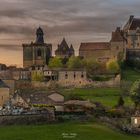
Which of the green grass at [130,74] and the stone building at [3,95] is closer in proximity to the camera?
the stone building at [3,95]

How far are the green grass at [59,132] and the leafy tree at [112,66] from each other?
66306 millimetres

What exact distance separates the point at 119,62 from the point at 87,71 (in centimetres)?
1008

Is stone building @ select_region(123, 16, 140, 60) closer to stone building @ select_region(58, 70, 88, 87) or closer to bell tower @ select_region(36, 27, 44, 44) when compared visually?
bell tower @ select_region(36, 27, 44, 44)

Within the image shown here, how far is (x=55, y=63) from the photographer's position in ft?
450

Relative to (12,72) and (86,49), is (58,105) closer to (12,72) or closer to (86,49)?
(12,72)

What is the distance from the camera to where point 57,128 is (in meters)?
58.1

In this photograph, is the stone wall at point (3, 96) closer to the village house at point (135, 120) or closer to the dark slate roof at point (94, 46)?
the village house at point (135, 120)

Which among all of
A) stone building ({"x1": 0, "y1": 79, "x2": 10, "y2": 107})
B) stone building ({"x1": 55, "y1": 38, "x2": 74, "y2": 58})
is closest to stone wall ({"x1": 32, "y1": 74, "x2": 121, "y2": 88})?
stone building ({"x1": 55, "y1": 38, "x2": 74, "y2": 58})

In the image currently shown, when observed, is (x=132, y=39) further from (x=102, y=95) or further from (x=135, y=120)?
(x=135, y=120)

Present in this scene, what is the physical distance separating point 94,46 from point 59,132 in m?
93.4

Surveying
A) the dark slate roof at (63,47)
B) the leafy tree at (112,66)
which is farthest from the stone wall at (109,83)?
the dark slate roof at (63,47)

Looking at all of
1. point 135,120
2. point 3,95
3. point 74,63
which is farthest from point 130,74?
point 135,120

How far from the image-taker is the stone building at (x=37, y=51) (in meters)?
146

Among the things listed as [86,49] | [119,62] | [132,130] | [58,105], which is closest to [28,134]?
[132,130]
